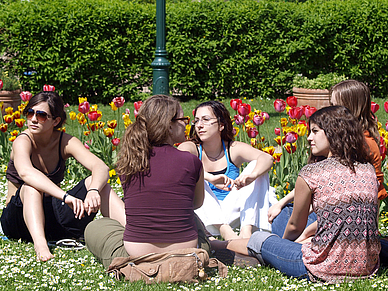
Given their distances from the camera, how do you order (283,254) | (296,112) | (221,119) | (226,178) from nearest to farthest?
(283,254)
(226,178)
(221,119)
(296,112)

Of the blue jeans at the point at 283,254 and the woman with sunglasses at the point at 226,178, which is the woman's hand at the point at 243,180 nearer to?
the woman with sunglasses at the point at 226,178

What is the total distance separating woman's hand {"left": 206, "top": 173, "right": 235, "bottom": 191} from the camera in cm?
348

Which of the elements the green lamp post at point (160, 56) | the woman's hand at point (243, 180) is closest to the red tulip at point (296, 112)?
the woman's hand at point (243, 180)

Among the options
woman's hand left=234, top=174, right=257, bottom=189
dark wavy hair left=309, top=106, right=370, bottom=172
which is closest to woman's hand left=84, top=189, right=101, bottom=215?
woman's hand left=234, top=174, right=257, bottom=189

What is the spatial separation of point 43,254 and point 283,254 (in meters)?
1.52

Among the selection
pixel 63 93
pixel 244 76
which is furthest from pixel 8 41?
pixel 244 76

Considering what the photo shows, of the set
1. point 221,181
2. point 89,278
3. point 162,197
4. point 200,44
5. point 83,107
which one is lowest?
point 89,278

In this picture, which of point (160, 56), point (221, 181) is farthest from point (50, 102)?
point (160, 56)

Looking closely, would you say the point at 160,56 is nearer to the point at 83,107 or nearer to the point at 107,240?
the point at 83,107

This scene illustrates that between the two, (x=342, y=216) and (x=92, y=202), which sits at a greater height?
(x=342, y=216)

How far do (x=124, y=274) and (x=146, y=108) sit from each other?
0.95 metres

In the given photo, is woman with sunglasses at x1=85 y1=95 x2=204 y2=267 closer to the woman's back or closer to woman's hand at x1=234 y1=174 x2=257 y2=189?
the woman's back

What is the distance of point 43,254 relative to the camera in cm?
317

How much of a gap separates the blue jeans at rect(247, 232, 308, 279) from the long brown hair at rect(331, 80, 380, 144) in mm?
1043
